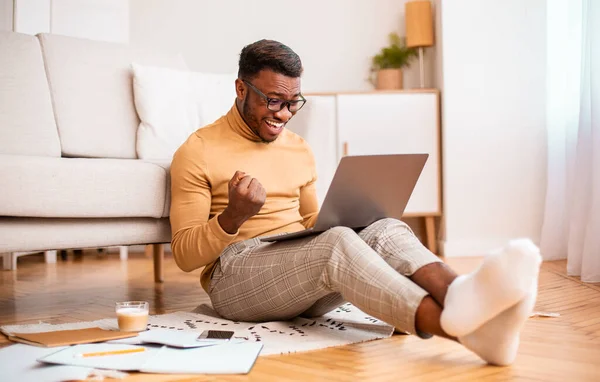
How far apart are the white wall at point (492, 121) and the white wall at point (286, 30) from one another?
709mm

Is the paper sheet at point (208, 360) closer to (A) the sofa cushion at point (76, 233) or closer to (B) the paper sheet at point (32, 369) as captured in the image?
(B) the paper sheet at point (32, 369)

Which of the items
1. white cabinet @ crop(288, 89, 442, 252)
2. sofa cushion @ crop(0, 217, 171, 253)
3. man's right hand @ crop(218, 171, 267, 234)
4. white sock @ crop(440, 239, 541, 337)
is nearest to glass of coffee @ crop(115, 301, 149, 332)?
man's right hand @ crop(218, 171, 267, 234)

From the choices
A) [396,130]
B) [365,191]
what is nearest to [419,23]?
[396,130]

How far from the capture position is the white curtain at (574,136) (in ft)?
10.2

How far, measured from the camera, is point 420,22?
4.60 meters

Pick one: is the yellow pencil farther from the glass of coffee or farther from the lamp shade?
the lamp shade

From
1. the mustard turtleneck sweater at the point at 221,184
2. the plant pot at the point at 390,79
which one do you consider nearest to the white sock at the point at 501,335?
the mustard turtleneck sweater at the point at 221,184

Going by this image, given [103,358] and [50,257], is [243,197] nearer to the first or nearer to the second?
[103,358]

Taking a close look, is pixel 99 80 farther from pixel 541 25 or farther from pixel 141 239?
pixel 541 25

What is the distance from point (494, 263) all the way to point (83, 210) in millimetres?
1395

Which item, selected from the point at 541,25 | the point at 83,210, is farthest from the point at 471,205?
the point at 83,210

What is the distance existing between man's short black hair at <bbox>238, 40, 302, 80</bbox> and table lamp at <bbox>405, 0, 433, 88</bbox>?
2656mm

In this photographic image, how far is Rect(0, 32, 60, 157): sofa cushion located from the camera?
2674 millimetres

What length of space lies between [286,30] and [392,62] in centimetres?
75
